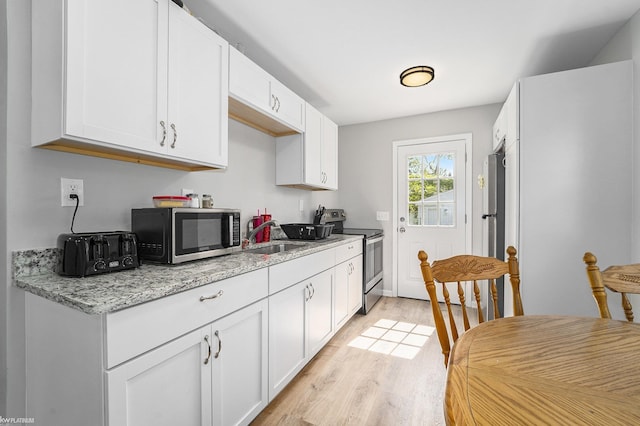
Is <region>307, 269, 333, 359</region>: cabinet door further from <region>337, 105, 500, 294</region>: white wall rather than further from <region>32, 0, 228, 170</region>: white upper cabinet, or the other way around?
<region>337, 105, 500, 294</region>: white wall

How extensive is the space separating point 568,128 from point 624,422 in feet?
6.73

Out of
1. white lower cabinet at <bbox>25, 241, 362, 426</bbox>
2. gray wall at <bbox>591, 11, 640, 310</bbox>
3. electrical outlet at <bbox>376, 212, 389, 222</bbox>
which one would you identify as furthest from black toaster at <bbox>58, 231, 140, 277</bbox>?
electrical outlet at <bbox>376, 212, 389, 222</bbox>

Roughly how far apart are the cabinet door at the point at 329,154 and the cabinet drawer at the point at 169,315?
6.03 ft

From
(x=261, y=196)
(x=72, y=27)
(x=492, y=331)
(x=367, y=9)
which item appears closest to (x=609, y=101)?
(x=367, y=9)

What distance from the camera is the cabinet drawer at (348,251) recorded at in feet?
8.73

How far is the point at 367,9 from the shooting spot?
1.79m

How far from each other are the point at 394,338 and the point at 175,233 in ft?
7.04

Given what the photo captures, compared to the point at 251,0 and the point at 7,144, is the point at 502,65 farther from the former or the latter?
the point at 7,144

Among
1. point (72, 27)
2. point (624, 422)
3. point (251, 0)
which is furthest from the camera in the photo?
point (251, 0)

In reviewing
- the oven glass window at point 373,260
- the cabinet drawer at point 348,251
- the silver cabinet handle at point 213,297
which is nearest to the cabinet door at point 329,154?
the cabinet drawer at point 348,251

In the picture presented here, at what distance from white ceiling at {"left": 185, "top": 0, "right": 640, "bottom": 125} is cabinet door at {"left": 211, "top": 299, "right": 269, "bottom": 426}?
5.81 ft

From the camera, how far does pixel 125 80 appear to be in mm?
1271

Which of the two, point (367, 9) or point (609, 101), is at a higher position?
point (367, 9)

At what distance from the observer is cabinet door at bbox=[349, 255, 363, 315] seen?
9.66 feet
